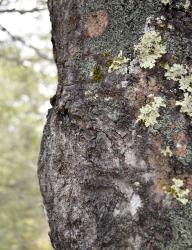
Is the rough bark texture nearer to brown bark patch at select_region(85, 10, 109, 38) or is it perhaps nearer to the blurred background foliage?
brown bark patch at select_region(85, 10, 109, 38)

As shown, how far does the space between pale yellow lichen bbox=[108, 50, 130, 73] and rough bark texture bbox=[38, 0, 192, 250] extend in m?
0.02

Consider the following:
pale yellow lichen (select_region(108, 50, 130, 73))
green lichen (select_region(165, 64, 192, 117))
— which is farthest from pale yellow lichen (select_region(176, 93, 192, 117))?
pale yellow lichen (select_region(108, 50, 130, 73))

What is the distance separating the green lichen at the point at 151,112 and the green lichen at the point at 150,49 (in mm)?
149

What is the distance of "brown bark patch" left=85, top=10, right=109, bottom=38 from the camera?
1.74 metres

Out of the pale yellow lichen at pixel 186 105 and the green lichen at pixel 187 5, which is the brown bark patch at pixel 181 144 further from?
the green lichen at pixel 187 5

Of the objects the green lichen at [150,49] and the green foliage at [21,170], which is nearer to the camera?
the green lichen at [150,49]

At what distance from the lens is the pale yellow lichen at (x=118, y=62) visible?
5.36 feet

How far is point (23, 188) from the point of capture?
10.5 m

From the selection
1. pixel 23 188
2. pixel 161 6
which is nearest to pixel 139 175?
pixel 161 6

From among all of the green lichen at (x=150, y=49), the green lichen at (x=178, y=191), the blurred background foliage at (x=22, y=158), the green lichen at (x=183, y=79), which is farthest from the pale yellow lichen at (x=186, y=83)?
the blurred background foliage at (x=22, y=158)

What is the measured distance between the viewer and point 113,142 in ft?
5.01

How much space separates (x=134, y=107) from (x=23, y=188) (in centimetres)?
930

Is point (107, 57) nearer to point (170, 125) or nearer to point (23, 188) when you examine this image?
point (170, 125)

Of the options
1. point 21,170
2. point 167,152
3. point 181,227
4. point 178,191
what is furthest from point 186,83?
point 21,170
